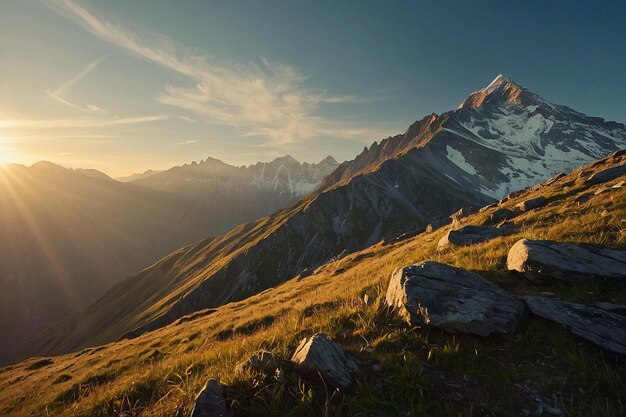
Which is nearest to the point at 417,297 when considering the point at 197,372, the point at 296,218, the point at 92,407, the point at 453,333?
the point at 453,333

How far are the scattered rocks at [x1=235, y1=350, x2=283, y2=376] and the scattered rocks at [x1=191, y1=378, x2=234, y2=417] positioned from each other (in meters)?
0.64

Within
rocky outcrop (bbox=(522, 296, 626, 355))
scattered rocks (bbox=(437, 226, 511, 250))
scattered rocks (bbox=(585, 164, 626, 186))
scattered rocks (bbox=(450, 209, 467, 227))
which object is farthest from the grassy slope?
scattered rocks (bbox=(585, 164, 626, 186))

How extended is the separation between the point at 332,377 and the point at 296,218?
616 feet

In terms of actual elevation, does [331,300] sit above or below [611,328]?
below

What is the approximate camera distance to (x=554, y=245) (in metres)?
9.70

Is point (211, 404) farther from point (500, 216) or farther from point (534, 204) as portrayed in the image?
point (534, 204)

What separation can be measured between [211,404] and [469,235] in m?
15.7

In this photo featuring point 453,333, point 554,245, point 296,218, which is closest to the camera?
point 453,333

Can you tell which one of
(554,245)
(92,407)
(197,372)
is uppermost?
(554,245)

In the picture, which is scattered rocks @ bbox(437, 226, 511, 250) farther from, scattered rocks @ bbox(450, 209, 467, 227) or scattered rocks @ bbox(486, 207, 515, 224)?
scattered rocks @ bbox(486, 207, 515, 224)

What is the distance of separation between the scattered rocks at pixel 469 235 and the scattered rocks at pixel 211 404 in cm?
1380

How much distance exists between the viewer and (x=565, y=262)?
898 centimetres

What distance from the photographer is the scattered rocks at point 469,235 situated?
1639cm

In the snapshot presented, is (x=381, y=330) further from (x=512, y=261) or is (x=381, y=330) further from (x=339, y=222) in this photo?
(x=339, y=222)
